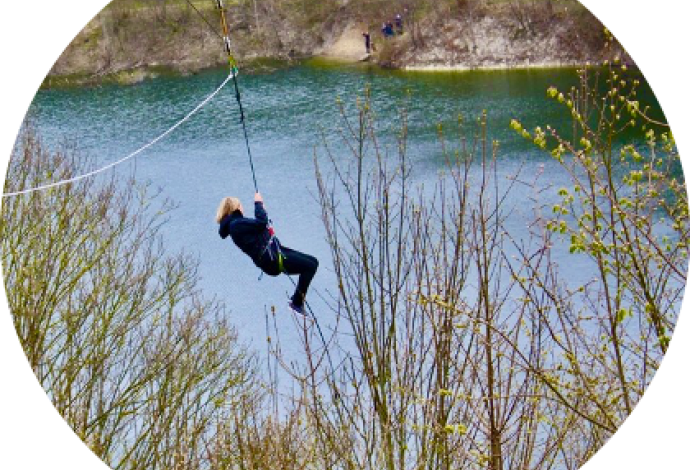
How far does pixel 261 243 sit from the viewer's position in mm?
7516

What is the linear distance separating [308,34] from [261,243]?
26.6 meters

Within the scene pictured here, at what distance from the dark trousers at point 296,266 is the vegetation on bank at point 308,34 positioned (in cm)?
2204

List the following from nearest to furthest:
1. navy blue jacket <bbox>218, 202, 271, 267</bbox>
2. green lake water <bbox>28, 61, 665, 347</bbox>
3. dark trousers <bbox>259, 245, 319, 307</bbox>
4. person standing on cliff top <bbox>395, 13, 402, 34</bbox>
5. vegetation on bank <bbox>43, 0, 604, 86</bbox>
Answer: navy blue jacket <bbox>218, 202, 271, 267</bbox>, dark trousers <bbox>259, 245, 319, 307</bbox>, green lake water <bbox>28, 61, 665, 347</bbox>, vegetation on bank <bbox>43, 0, 604, 86</bbox>, person standing on cliff top <bbox>395, 13, 402, 34</bbox>

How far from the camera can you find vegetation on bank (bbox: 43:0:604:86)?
30.1 m

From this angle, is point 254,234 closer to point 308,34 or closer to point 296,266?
point 296,266

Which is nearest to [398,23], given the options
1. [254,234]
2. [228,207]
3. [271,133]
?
[271,133]

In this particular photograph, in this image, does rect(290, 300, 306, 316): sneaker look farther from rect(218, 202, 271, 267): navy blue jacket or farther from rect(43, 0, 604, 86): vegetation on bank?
rect(43, 0, 604, 86): vegetation on bank

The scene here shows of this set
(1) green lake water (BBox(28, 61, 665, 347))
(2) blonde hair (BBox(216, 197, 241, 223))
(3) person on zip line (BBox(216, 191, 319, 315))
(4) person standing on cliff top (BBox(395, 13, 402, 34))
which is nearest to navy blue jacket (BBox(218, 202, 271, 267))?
(3) person on zip line (BBox(216, 191, 319, 315))

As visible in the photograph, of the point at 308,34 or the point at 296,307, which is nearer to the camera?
the point at 296,307

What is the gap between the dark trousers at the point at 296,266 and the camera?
300 inches

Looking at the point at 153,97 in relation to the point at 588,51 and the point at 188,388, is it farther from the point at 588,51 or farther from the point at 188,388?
the point at 188,388

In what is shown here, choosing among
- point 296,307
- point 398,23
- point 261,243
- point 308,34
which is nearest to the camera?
point 261,243

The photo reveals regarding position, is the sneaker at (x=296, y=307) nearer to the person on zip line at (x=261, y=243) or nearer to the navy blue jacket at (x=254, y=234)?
the person on zip line at (x=261, y=243)

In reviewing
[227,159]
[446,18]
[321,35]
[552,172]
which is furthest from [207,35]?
[552,172]
